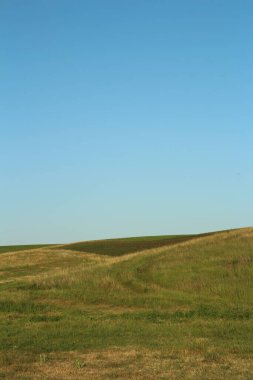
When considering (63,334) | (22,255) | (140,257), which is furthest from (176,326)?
(22,255)

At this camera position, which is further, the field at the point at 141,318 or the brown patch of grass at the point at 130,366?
the field at the point at 141,318

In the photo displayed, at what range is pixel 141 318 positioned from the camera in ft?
74.2

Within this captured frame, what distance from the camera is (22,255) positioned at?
65.5 metres

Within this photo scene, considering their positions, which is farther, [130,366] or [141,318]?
[141,318]

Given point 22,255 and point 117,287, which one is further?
point 22,255

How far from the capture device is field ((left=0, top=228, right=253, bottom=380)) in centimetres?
1324

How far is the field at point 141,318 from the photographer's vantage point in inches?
521

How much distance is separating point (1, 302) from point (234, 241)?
22720mm

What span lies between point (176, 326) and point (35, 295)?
13.0m

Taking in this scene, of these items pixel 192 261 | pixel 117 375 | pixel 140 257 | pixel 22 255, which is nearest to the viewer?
pixel 117 375

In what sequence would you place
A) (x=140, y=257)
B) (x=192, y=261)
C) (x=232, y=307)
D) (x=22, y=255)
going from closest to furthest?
(x=232, y=307)
(x=192, y=261)
(x=140, y=257)
(x=22, y=255)

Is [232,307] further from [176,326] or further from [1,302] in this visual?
[1,302]

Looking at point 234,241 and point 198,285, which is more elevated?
point 234,241

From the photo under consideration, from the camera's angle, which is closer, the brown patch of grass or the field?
the brown patch of grass
